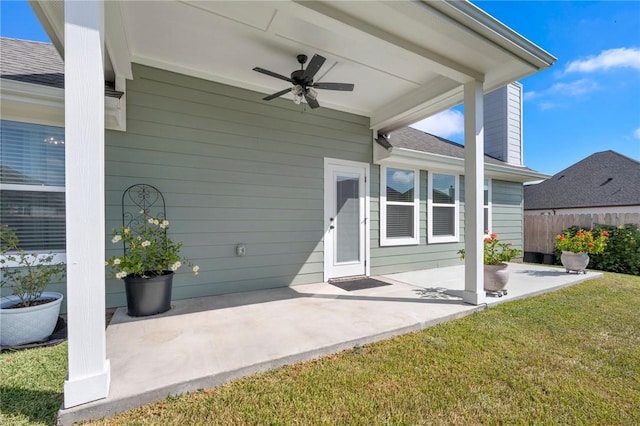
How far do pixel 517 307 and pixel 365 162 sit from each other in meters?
3.18

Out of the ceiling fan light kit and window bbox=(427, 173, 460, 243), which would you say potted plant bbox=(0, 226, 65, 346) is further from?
window bbox=(427, 173, 460, 243)

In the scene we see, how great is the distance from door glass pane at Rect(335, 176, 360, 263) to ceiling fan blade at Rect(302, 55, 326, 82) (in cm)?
197

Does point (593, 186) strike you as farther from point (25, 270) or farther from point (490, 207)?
point (25, 270)

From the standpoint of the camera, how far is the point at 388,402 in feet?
6.01

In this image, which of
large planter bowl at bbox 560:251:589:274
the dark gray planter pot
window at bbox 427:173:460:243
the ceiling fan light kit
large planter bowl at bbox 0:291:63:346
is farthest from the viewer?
window at bbox 427:173:460:243

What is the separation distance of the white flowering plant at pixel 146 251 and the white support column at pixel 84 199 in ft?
4.41

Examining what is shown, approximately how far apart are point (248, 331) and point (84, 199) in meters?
1.78

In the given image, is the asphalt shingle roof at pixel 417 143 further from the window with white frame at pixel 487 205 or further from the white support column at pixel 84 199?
the white support column at pixel 84 199

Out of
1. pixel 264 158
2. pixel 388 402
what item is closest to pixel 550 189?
pixel 264 158

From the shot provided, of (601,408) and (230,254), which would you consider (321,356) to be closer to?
(601,408)

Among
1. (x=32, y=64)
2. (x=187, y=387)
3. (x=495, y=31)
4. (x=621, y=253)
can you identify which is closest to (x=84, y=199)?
(x=187, y=387)

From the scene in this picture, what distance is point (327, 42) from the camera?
3.13 m

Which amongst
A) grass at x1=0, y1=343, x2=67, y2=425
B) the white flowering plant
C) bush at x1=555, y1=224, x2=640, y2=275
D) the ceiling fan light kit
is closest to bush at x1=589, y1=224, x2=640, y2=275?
bush at x1=555, y1=224, x2=640, y2=275

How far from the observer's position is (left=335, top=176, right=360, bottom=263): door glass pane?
16.3 ft
